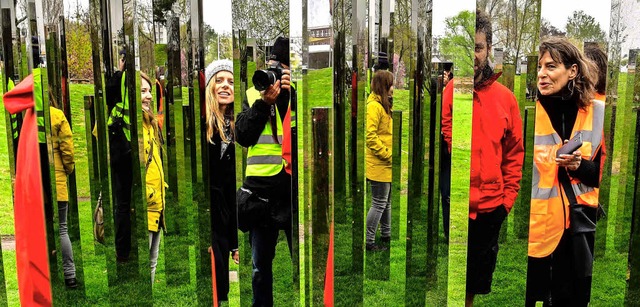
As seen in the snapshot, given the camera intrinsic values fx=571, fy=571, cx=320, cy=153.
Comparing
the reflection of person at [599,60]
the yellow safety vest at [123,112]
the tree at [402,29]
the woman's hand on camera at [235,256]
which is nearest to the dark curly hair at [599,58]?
the reflection of person at [599,60]

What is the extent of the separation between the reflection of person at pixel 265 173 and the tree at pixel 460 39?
0.49 meters

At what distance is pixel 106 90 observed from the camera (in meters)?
1.84

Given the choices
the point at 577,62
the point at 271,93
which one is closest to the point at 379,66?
the point at 271,93

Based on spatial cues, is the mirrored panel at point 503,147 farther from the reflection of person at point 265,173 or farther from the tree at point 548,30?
the reflection of person at point 265,173

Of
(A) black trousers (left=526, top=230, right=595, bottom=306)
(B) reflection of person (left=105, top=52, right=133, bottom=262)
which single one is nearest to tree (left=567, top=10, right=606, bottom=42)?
(A) black trousers (left=526, top=230, right=595, bottom=306)

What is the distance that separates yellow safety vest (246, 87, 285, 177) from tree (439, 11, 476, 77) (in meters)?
0.57

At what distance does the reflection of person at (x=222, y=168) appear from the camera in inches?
71.0

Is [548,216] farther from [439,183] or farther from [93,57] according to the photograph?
[93,57]

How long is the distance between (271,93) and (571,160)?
3.09 ft

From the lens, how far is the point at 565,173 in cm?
174

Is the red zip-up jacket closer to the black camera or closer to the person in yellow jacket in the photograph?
the black camera

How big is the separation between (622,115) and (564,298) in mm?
604

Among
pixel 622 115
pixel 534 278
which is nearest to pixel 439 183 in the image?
pixel 534 278

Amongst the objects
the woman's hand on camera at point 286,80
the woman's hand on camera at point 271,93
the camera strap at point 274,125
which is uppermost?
the woman's hand on camera at point 286,80
